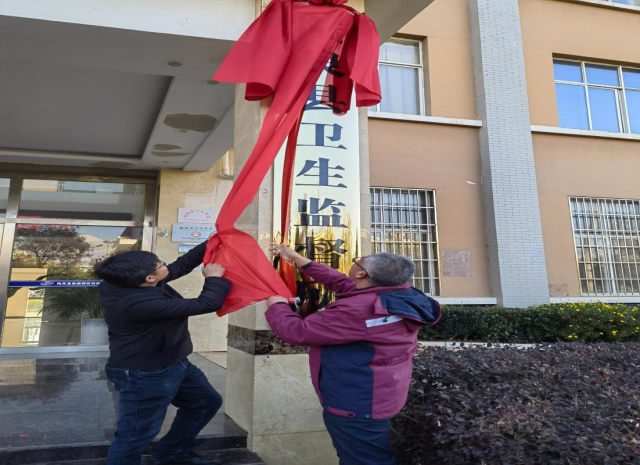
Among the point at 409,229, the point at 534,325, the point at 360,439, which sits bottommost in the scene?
the point at 360,439

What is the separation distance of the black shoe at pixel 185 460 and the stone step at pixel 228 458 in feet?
0.42

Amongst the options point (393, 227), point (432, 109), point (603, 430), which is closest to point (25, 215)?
point (393, 227)

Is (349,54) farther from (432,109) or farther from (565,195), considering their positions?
(565,195)

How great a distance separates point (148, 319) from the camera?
9.29 ft

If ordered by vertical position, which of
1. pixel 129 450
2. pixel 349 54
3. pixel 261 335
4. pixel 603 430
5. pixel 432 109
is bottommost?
pixel 129 450

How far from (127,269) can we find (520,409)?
228 cm

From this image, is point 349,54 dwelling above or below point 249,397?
above

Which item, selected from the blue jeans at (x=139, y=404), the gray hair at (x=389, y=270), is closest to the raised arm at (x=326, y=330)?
the gray hair at (x=389, y=270)

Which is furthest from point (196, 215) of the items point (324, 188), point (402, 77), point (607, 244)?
point (607, 244)

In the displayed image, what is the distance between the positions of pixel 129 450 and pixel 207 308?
0.94 meters

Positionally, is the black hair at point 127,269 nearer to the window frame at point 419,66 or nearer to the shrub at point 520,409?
the shrub at point 520,409

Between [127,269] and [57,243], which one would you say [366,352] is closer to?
[127,269]

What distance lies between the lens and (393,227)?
31.7ft

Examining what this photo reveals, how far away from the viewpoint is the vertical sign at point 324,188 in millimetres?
3947
